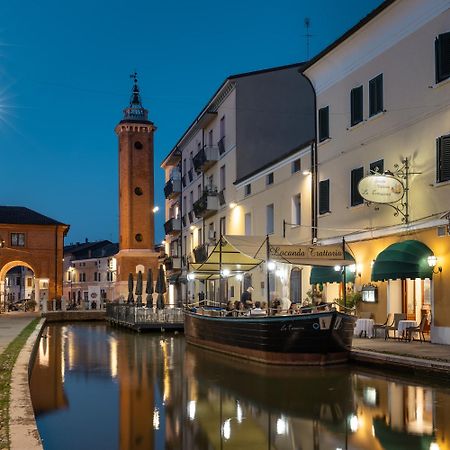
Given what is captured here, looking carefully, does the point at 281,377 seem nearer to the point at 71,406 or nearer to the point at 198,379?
the point at 198,379

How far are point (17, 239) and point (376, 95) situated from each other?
49439 mm

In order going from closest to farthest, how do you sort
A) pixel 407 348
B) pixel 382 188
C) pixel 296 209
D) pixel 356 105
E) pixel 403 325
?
pixel 407 348 < pixel 382 188 < pixel 403 325 < pixel 356 105 < pixel 296 209

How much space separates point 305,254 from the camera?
21.0 meters

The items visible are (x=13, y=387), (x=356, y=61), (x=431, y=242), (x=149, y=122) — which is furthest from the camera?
(x=149, y=122)

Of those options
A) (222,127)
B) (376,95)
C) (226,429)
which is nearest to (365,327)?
(376,95)

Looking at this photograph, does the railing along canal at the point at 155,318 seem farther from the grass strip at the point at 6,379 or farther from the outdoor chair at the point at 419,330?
the outdoor chair at the point at 419,330

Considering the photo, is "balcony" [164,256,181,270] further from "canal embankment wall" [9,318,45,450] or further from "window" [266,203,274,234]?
"canal embankment wall" [9,318,45,450]

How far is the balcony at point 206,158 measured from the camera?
140 feet

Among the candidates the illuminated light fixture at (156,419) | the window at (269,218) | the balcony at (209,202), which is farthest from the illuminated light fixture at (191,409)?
the balcony at (209,202)

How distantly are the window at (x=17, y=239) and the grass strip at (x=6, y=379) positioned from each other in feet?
135

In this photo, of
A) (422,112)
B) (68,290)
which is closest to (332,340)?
(422,112)

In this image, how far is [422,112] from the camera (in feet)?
70.1

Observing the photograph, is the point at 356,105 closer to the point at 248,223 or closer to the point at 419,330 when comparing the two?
the point at 419,330

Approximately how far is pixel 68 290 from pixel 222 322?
9115 cm
